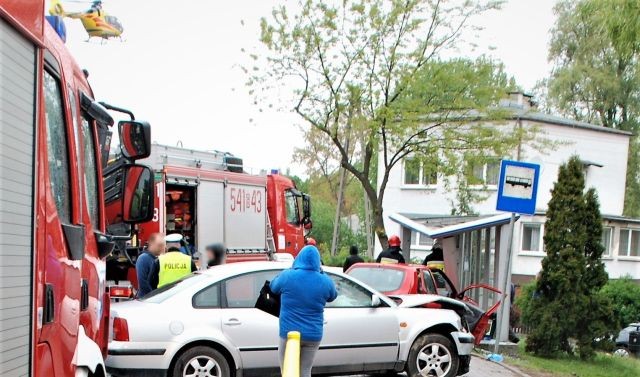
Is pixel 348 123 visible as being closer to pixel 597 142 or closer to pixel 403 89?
pixel 403 89

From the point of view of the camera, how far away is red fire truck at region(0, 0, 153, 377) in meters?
2.80

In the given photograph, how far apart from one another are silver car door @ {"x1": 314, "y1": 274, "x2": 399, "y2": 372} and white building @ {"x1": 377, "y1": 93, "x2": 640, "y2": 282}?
26381mm

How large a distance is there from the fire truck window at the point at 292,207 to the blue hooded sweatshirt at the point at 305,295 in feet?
41.4

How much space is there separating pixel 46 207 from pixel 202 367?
5.40 metres

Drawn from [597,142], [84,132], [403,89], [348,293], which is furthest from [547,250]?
[597,142]

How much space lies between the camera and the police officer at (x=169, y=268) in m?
9.84

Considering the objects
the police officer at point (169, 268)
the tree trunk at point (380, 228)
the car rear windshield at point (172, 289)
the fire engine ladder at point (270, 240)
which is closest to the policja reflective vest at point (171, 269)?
the police officer at point (169, 268)

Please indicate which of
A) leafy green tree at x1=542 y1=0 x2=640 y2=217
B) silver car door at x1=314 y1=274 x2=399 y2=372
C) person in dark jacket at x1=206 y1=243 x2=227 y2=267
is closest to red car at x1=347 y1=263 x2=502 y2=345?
silver car door at x1=314 y1=274 x2=399 y2=372

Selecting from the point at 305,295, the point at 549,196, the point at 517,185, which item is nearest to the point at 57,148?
the point at 305,295

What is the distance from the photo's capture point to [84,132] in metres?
4.62

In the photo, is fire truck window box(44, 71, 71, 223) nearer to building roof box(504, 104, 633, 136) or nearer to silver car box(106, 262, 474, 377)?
silver car box(106, 262, 474, 377)

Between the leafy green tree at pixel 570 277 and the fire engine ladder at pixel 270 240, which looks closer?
the leafy green tree at pixel 570 277

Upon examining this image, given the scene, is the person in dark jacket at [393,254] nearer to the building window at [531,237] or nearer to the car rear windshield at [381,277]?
the car rear windshield at [381,277]

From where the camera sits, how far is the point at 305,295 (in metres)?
7.10
